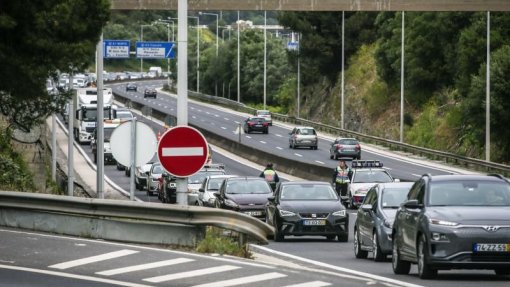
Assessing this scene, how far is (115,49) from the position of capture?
6762 centimetres

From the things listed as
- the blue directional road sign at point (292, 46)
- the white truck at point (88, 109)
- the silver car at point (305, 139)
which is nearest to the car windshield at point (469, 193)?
the white truck at point (88, 109)

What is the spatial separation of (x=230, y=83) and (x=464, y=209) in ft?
484

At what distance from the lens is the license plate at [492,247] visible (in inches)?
725

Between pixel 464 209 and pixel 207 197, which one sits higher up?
pixel 464 209

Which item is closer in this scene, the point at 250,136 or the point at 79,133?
the point at 79,133

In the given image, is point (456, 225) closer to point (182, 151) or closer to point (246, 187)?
point (182, 151)

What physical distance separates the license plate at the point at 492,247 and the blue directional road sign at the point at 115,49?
48246 mm

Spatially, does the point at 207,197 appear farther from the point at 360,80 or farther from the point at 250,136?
the point at 360,80

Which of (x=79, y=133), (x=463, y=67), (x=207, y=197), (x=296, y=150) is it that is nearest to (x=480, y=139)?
(x=463, y=67)

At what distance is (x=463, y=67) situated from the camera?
86.6m

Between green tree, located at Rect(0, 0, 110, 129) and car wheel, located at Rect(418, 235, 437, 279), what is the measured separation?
491 inches

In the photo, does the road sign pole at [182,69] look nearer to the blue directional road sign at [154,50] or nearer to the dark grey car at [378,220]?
the dark grey car at [378,220]

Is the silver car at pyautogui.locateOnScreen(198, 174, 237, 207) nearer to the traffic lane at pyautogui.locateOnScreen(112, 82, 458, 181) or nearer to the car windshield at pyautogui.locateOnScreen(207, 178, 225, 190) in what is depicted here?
the car windshield at pyautogui.locateOnScreen(207, 178, 225, 190)

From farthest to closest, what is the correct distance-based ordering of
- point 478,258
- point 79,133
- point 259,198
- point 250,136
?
point 250,136 < point 79,133 < point 259,198 < point 478,258
